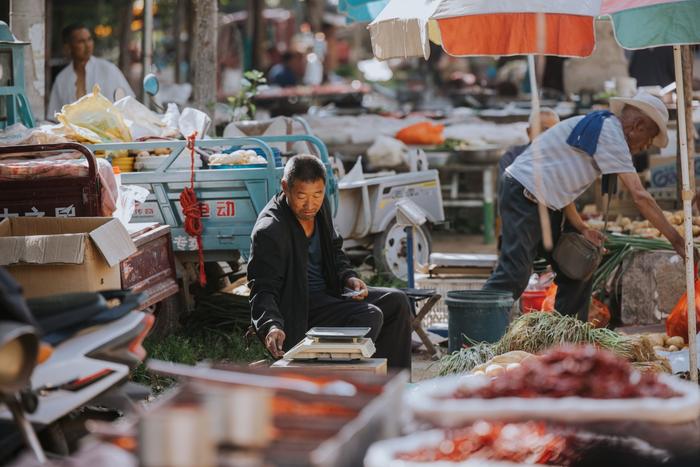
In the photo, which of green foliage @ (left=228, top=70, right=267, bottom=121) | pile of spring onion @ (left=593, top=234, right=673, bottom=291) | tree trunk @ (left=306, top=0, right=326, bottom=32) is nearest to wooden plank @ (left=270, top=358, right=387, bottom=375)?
pile of spring onion @ (left=593, top=234, right=673, bottom=291)

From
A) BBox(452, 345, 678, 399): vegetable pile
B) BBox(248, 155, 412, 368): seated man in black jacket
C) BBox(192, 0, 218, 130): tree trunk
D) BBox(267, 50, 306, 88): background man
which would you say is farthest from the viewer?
BBox(267, 50, 306, 88): background man

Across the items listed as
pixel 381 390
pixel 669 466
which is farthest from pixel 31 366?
pixel 669 466

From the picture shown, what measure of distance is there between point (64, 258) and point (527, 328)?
8.43ft

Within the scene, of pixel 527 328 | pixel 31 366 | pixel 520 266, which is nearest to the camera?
pixel 31 366

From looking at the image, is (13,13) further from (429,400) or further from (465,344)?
(429,400)

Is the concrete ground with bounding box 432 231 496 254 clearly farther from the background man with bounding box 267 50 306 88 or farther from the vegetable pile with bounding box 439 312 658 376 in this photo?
the background man with bounding box 267 50 306 88

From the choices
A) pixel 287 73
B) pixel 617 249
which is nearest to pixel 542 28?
pixel 617 249

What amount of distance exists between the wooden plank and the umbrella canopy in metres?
2.09

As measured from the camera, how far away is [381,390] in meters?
3.43

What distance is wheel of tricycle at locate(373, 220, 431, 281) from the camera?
10289 mm

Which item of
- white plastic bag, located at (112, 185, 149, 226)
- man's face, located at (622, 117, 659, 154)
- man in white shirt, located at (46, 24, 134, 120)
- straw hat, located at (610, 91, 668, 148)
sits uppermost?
man in white shirt, located at (46, 24, 134, 120)

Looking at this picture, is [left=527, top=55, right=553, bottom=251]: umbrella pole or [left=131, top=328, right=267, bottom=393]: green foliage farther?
[left=131, top=328, right=267, bottom=393]: green foliage

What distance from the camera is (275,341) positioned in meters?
5.48

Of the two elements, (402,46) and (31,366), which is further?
(402,46)
